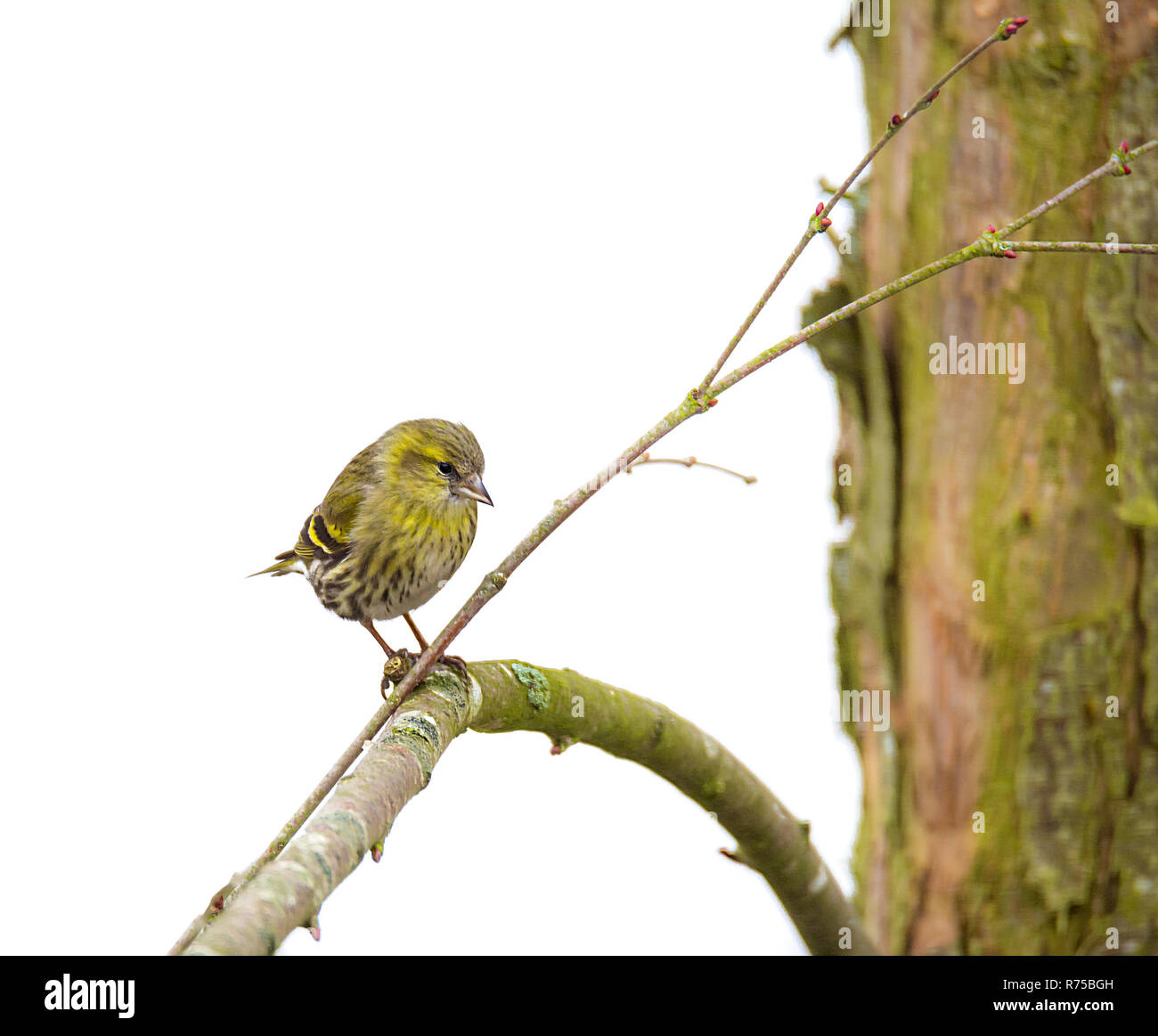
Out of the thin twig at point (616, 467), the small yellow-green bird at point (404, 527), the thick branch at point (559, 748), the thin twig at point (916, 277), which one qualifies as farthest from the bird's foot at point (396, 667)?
the thin twig at point (916, 277)

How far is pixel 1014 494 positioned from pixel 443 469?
53.7 inches

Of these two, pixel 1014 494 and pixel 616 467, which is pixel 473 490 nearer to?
pixel 616 467

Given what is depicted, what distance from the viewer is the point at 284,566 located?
9.76ft

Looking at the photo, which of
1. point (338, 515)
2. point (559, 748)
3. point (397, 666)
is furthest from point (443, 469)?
point (559, 748)

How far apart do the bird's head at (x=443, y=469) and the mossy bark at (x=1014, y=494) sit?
1.01 m

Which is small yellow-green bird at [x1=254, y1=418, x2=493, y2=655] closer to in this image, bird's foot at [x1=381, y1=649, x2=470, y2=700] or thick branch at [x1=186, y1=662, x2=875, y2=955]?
bird's foot at [x1=381, y1=649, x2=470, y2=700]

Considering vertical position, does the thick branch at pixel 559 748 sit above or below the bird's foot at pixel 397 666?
below

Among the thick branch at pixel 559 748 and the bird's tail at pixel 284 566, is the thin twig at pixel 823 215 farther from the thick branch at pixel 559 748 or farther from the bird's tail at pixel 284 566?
the bird's tail at pixel 284 566

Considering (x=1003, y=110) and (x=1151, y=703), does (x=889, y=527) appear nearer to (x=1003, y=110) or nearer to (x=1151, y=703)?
(x=1151, y=703)

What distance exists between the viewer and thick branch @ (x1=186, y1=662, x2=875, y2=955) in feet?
3.47

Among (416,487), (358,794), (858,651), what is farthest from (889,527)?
(358,794)

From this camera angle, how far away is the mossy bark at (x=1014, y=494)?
253cm

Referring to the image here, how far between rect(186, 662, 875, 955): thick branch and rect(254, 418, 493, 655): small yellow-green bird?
52cm

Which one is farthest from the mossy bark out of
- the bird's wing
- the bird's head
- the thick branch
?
the bird's wing
